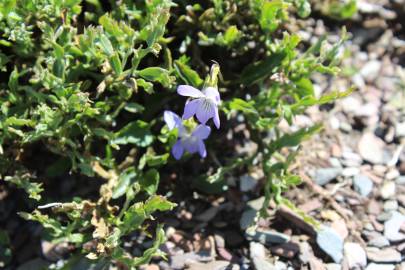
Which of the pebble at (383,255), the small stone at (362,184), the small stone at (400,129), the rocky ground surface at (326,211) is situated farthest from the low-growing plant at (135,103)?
the small stone at (400,129)

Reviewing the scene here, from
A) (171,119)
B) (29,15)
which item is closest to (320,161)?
Answer: (171,119)

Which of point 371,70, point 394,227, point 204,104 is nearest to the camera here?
point 204,104

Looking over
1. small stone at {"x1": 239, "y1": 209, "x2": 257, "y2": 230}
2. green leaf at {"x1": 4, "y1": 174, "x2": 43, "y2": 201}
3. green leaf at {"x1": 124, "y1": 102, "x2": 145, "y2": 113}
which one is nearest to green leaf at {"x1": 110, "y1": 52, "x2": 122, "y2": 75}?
green leaf at {"x1": 124, "y1": 102, "x2": 145, "y2": 113}

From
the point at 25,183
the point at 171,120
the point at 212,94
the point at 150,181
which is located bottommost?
the point at 150,181

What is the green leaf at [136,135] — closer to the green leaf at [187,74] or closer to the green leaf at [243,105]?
the green leaf at [187,74]

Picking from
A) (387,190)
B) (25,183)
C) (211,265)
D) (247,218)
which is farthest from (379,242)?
(25,183)

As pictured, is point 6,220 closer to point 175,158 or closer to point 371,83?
point 175,158

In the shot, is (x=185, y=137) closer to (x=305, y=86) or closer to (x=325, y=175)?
(x=305, y=86)
